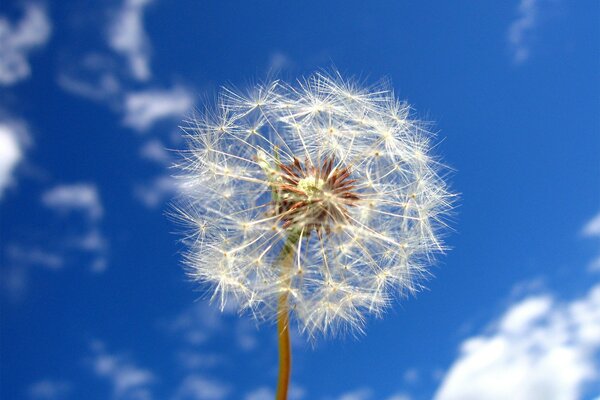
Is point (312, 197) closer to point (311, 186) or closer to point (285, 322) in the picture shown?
point (311, 186)

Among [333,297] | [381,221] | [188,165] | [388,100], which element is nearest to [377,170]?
[381,221]

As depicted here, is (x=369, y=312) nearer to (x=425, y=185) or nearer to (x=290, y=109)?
(x=425, y=185)

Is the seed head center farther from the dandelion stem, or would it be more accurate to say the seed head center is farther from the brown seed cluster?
the dandelion stem

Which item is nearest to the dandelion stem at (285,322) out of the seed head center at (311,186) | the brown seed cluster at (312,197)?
the brown seed cluster at (312,197)

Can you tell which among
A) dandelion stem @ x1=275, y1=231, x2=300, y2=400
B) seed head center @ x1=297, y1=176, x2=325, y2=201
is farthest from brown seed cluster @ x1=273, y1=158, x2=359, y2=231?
dandelion stem @ x1=275, y1=231, x2=300, y2=400

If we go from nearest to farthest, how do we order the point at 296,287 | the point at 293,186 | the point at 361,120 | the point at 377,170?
the point at 296,287
the point at 293,186
the point at 377,170
the point at 361,120
